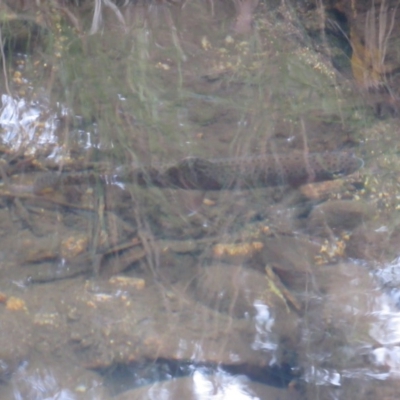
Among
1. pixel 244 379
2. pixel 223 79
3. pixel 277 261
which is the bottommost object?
pixel 244 379

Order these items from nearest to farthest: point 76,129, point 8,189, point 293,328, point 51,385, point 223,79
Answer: point 51,385 < point 293,328 < point 8,189 < point 76,129 < point 223,79

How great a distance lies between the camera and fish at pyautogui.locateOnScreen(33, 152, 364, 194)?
3.63 metres

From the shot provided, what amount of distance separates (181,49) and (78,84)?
0.94 m

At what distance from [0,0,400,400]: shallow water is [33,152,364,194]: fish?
0.17 ft

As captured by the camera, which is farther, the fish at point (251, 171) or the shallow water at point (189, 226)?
the fish at point (251, 171)

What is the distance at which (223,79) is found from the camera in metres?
4.33

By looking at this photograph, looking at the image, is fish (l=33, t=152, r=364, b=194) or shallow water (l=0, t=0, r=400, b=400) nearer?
shallow water (l=0, t=0, r=400, b=400)

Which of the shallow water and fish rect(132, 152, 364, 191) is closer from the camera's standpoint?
the shallow water

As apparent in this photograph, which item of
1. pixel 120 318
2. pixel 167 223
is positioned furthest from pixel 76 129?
pixel 120 318

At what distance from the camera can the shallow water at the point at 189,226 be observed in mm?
2812

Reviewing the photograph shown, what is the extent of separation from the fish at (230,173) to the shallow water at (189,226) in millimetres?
51

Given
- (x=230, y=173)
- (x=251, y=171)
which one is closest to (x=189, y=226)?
(x=230, y=173)

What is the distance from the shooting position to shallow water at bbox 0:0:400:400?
281 cm

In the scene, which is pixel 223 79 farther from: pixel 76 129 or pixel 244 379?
pixel 244 379
